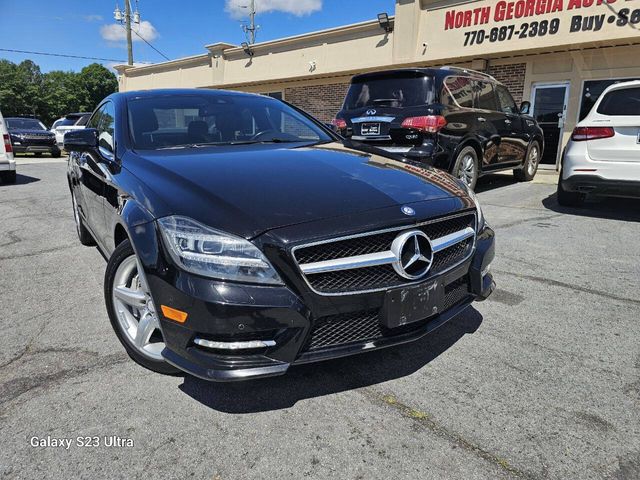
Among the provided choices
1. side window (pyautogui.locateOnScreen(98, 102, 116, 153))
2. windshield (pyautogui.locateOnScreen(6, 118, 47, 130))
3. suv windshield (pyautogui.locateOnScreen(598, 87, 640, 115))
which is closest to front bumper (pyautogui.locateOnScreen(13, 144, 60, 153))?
windshield (pyautogui.locateOnScreen(6, 118, 47, 130))

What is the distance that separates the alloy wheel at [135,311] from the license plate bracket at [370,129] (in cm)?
472

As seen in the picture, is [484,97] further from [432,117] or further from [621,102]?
[621,102]

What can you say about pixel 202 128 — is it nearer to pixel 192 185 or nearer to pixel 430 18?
pixel 192 185

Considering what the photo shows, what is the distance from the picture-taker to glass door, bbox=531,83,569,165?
11.3 metres

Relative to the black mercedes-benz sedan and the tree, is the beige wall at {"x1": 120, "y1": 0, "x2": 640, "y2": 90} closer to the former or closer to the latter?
the black mercedes-benz sedan

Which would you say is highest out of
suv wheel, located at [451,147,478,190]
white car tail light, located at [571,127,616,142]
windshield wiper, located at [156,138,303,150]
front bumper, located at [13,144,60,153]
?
white car tail light, located at [571,127,616,142]

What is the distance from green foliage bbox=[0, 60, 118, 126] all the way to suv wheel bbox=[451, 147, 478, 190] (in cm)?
5461

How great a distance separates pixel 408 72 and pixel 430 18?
7.86m

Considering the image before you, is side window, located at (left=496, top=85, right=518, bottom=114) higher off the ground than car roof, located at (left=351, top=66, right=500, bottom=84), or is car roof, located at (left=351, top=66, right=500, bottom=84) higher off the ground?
car roof, located at (left=351, top=66, right=500, bottom=84)

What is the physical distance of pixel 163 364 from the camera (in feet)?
7.47

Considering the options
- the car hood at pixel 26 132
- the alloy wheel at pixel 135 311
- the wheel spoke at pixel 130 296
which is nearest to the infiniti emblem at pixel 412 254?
the alloy wheel at pixel 135 311

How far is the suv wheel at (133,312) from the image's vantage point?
2303 millimetres

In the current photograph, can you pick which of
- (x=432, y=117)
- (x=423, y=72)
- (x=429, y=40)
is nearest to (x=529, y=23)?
(x=429, y=40)

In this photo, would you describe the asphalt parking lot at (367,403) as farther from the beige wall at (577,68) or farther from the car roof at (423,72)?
the beige wall at (577,68)
